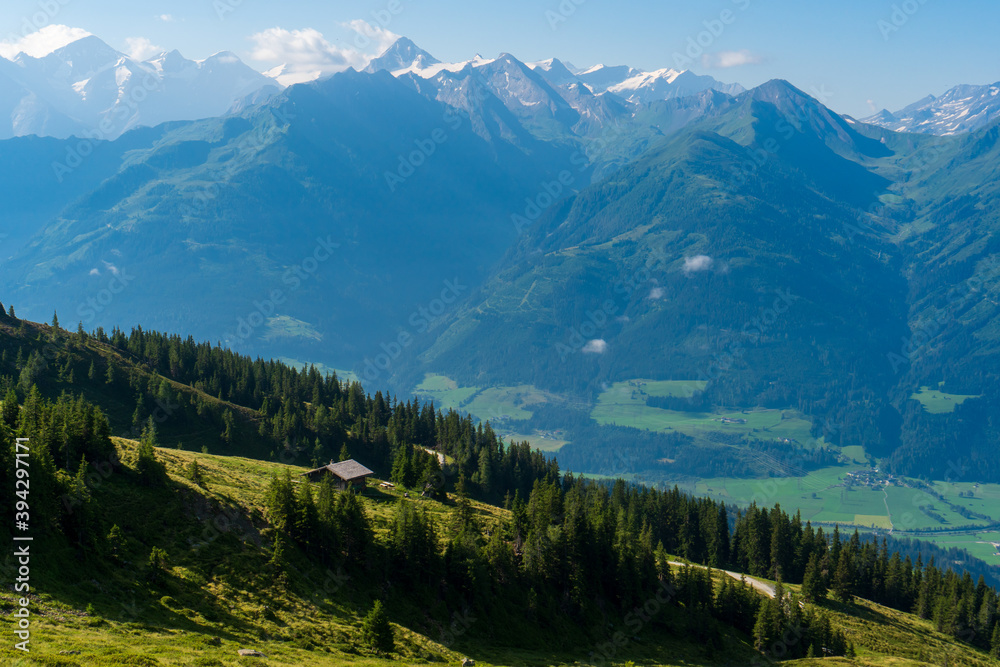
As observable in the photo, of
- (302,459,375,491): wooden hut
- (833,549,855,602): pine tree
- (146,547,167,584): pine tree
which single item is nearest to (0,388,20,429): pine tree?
(146,547,167,584): pine tree

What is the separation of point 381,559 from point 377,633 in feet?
58.0

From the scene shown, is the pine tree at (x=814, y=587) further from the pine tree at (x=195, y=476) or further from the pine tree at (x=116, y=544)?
the pine tree at (x=116, y=544)

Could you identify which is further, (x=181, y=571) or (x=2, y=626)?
(x=181, y=571)

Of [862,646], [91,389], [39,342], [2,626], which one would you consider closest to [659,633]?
[862,646]

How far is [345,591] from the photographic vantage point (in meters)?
73.6

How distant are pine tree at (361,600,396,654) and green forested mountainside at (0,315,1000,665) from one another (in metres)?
1.18

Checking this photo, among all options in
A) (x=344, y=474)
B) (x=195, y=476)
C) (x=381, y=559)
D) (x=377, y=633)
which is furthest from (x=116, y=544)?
(x=344, y=474)

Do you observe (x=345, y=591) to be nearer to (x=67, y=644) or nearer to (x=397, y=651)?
(x=397, y=651)

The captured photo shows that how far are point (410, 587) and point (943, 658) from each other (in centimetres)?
9265

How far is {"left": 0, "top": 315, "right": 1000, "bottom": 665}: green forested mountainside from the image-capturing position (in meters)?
59.5

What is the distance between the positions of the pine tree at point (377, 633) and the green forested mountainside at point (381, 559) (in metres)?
1.18

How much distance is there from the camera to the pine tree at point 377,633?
6350cm

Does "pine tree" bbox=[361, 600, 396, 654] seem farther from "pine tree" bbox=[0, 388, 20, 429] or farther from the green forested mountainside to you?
"pine tree" bbox=[0, 388, 20, 429]

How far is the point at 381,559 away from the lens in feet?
266
